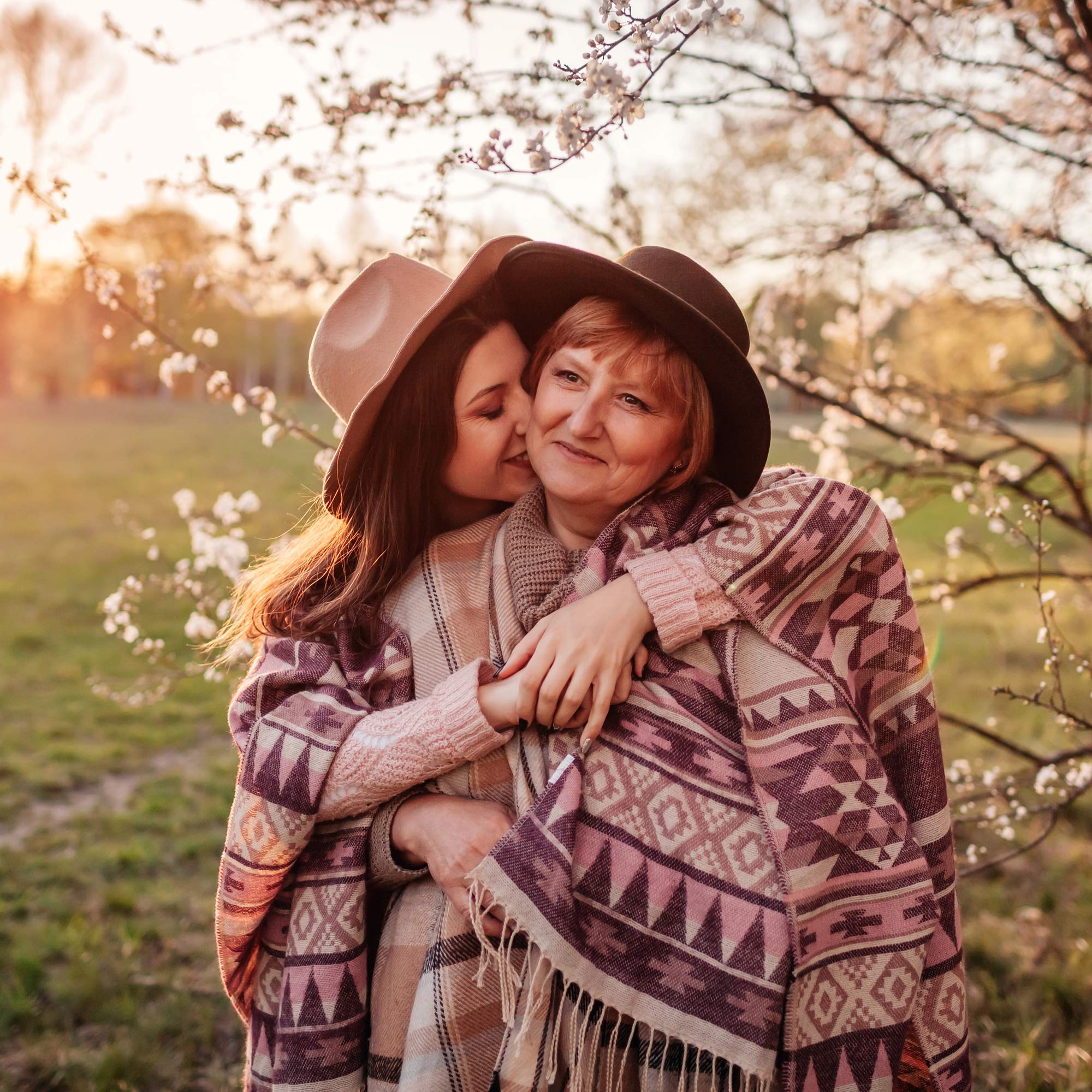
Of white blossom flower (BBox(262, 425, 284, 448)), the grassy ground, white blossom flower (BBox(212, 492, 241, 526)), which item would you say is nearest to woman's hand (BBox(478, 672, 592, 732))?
the grassy ground

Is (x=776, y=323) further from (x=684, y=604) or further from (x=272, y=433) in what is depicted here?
(x=684, y=604)

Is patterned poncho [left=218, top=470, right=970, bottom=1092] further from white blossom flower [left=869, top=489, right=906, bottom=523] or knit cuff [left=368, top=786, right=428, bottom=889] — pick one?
white blossom flower [left=869, top=489, right=906, bottom=523]

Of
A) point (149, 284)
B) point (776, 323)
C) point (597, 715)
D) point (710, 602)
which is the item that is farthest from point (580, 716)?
point (776, 323)

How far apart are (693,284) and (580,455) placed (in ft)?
1.38

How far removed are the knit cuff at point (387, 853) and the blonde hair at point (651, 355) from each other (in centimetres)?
90

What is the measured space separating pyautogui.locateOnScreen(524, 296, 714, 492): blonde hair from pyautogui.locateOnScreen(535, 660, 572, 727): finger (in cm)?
54

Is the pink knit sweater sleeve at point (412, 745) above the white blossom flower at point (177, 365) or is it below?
below

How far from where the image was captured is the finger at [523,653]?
181 cm

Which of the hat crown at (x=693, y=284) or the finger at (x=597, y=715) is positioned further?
the hat crown at (x=693, y=284)

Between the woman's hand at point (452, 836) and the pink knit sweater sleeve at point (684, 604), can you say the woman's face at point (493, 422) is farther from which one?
the woman's hand at point (452, 836)

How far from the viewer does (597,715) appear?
169 centimetres

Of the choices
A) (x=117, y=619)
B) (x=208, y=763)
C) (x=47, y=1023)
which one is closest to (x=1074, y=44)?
(x=117, y=619)

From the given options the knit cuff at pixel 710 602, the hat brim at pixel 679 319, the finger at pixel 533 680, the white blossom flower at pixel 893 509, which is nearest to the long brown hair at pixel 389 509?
the hat brim at pixel 679 319

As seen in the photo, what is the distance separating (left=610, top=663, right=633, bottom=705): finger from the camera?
1.73 meters
